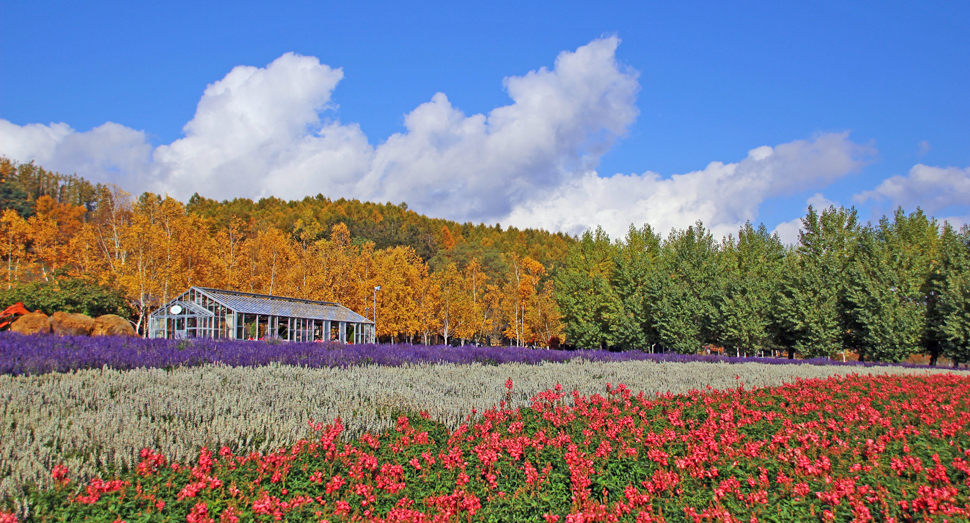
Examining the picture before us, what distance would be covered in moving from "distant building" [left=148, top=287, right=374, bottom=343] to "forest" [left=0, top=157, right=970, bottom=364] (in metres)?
5.62

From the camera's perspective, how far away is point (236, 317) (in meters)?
26.9

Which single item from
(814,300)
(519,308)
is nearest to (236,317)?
(519,308)

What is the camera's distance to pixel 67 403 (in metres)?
6.08

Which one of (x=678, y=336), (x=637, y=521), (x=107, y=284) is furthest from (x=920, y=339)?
(x=107, y=284)

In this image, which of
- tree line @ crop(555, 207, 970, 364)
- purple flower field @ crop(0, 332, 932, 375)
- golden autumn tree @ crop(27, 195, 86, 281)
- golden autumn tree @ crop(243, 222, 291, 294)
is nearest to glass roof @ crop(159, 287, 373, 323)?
golden autumn tree @ crop(243, 222, 291, 294)

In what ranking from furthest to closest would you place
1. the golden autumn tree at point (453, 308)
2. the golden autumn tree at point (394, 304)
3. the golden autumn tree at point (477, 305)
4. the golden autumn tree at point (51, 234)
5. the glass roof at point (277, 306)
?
the golden autumn tree at point (51, 234) < the golden autumn tree at point (477, 305) < the golden autumn tree at point (453, 308) < the golden autumn tree at point (394, 304) < the glass roof at point (277, 306)

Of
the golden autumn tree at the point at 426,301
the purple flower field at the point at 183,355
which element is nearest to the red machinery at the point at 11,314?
the purple flower field at the point at 183,355

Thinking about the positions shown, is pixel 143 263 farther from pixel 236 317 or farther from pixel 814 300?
pixel 814 300

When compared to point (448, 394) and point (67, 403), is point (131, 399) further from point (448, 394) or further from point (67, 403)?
point (448, 394)

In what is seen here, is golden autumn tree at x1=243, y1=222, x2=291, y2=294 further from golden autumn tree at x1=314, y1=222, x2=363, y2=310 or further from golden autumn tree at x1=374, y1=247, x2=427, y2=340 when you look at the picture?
golden autumn tree at x1=374, y1=247, x2=427, y2=340

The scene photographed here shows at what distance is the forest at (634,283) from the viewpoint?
30.8 m

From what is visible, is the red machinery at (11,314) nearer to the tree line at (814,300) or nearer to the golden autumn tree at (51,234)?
the golden autumn tree at (51,234)

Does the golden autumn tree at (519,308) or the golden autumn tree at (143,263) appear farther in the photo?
the golden autumn tree at (519,308)

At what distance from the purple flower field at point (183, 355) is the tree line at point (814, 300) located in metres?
21.4
